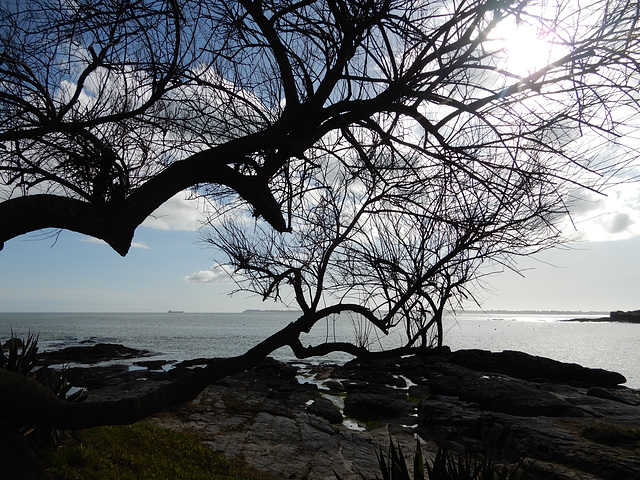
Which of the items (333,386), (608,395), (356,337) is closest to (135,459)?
(356,337)

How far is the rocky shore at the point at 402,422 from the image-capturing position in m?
9.05

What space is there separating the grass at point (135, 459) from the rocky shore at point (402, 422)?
110cm

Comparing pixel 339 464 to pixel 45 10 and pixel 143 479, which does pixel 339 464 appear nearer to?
pixel 143 479

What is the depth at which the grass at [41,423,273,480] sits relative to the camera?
639 centimetres

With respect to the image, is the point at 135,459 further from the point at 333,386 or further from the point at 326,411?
the point at 333,386

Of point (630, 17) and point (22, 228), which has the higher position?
point (630, 17)

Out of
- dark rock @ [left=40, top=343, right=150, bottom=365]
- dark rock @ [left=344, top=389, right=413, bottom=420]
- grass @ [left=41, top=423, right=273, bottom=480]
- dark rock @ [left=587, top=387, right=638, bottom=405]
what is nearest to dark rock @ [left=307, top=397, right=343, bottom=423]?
dark rock @ [left=344, top=389, right=413, bottom=420]

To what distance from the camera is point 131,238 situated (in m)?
3.80

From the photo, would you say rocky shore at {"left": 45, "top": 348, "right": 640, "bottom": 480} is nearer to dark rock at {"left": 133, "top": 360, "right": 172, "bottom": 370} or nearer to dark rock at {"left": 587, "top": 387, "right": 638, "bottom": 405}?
dark rock at {"left": 587, "top": 387, "right": 638, "bottom": 405}

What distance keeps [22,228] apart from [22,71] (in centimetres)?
242

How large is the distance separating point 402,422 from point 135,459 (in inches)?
412

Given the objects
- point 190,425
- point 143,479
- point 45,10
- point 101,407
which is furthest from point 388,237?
point 190,425

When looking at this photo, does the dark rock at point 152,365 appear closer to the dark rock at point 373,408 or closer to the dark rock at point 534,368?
the dark rock at point 373,408

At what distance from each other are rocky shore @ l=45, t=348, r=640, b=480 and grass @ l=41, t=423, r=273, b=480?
1098 mm
